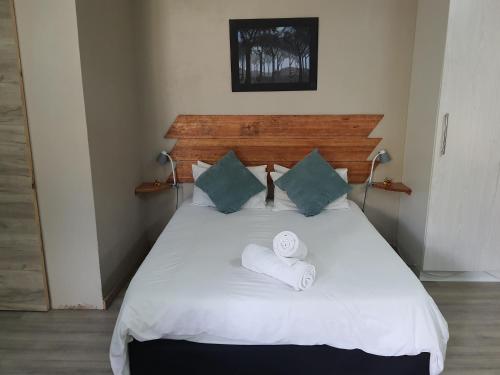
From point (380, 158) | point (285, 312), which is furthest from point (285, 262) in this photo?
point (380, 158)

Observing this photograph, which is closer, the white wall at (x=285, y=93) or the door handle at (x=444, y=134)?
the door handle at (x=444, y=134)

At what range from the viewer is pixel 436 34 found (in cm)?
315

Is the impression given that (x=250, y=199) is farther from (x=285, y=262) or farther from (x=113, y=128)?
(x=285, y=262)

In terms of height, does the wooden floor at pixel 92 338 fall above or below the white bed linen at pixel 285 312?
below

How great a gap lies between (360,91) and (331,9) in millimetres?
735

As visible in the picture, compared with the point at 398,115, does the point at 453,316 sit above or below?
below

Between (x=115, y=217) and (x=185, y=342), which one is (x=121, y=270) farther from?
(x=185, y=342)

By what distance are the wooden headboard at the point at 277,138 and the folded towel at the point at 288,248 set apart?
1.61 meters

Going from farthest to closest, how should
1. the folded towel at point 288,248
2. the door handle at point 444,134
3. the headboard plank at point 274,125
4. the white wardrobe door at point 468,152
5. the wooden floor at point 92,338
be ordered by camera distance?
the headboard plank at point 274,125
the door handle at point 444,134
the white wardrobe door at point 468,152
the wooden floor at point 92,338
the folded towel at point 288,248

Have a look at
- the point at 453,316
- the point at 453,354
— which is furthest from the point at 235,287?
the point at 453,316

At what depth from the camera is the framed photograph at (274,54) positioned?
3.57 m

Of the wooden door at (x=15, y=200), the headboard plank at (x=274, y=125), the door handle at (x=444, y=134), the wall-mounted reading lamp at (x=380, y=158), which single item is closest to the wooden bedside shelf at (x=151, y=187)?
the headboard plank at (x=274, y=125)

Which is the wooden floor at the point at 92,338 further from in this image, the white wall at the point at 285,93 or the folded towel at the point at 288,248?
the white wall at the point at 285,93

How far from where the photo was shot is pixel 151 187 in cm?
376
